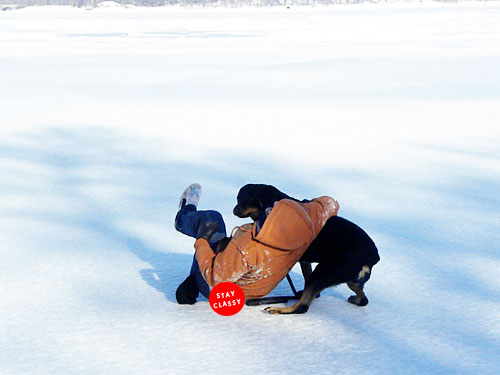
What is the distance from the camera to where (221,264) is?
2.33 meters

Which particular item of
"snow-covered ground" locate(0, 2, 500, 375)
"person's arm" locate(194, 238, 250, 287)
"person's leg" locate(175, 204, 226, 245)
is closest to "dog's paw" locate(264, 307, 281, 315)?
"snow-covered ground" locate(0, 2, 500, 375)

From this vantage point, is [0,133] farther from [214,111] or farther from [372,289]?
[372,289]

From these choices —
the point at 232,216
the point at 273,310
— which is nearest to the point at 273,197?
the point at 273,310

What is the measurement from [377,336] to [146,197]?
7.26 ft

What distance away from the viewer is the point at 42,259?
10.2 ft

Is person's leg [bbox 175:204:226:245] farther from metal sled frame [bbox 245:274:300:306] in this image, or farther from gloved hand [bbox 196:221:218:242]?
metal sled frame [bbox 245:274:300:306]

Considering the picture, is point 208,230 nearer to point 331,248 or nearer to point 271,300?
point 271,300

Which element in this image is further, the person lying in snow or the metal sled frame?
the metal sled frame

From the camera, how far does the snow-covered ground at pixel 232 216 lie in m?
2.21

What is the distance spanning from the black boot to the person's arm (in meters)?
0.15

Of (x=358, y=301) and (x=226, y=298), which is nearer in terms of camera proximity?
(x=226, y=298)

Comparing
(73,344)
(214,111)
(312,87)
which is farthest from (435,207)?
(312,87)

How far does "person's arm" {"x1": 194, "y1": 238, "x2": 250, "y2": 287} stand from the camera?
7.54 ft

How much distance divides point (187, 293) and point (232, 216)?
126cm
